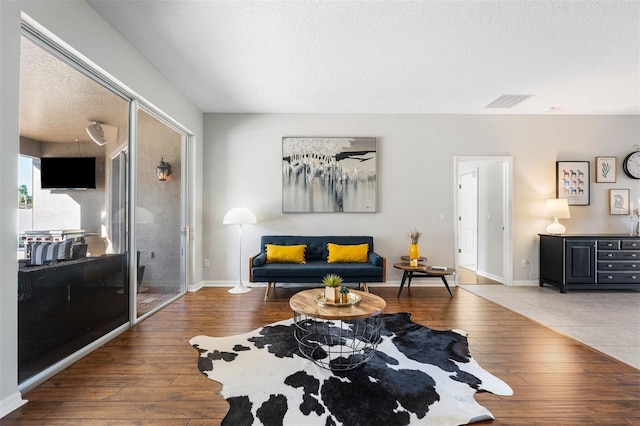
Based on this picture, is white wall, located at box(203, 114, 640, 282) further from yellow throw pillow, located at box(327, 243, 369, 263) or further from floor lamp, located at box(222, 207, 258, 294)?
yellow throw pillow, located at box(327, 243, 369, 263)

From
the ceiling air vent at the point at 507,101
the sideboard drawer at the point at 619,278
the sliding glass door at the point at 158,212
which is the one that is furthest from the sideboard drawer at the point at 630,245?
the sliding glass door at the point at 158,212

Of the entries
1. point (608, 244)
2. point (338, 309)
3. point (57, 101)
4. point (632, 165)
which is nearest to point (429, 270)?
point (338, 309)

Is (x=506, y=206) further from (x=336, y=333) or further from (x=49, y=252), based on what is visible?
(x=49, y=252)

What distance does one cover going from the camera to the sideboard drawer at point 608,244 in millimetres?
4156

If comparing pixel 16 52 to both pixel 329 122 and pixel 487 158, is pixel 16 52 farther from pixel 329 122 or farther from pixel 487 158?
pixel 487 158

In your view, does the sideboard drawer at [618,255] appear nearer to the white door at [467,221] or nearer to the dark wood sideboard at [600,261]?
the dark wood sideboard at [600,261]

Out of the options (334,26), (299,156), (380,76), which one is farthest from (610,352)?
(299,156)

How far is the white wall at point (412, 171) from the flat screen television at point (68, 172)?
2.21 metres

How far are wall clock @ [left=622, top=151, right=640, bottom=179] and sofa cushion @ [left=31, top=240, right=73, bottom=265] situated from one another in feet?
24.6

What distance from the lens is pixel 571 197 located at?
466 centimetres

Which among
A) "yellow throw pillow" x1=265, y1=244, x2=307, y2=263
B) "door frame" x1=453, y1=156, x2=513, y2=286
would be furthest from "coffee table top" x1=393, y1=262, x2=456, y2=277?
"yellow throw pillow" x1=265, y1=244, x2=307, y2=263

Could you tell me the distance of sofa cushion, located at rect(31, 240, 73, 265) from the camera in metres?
1.99

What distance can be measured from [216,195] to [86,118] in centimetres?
229

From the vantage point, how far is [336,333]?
2762mm
